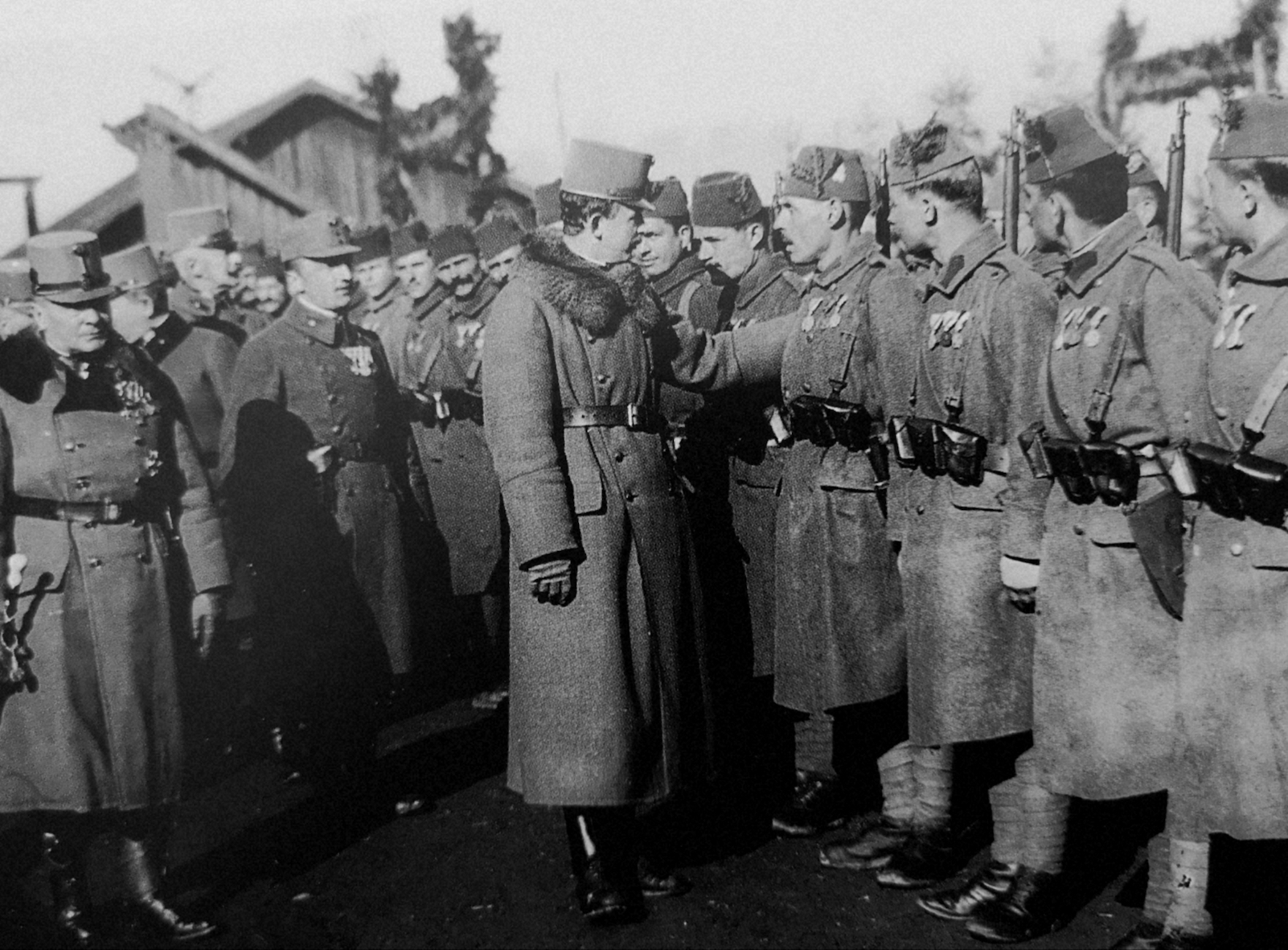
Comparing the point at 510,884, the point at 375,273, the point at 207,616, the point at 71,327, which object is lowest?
the point at 510,884

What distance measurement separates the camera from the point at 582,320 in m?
3.89

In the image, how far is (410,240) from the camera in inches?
305

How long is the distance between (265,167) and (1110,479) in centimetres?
1348

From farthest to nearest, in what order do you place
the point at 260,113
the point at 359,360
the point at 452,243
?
the point at 260,113 < the point at 452,243 < the point at 359,360

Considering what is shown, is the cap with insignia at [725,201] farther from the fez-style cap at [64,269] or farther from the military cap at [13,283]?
the military cap at [13,283]

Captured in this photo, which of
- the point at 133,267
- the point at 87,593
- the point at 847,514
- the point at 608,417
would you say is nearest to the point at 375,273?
the point at 133,267

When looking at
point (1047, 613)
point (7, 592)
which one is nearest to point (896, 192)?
point (1047, 613)

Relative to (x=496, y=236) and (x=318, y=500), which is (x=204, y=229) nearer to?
(x=496, y=236)

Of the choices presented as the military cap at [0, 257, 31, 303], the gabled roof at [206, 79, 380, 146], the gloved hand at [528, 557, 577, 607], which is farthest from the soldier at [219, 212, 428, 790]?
the gabled roof at [206, 79, 380, 146]

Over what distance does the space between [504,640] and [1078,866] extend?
3.63 meters

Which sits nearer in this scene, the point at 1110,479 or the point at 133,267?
the point at 1110,479

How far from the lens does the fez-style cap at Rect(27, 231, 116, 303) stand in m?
3.96

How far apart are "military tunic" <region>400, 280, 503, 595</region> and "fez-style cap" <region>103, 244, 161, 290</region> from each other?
1.71m

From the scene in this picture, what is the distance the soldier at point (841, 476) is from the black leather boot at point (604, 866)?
87 centimetres
